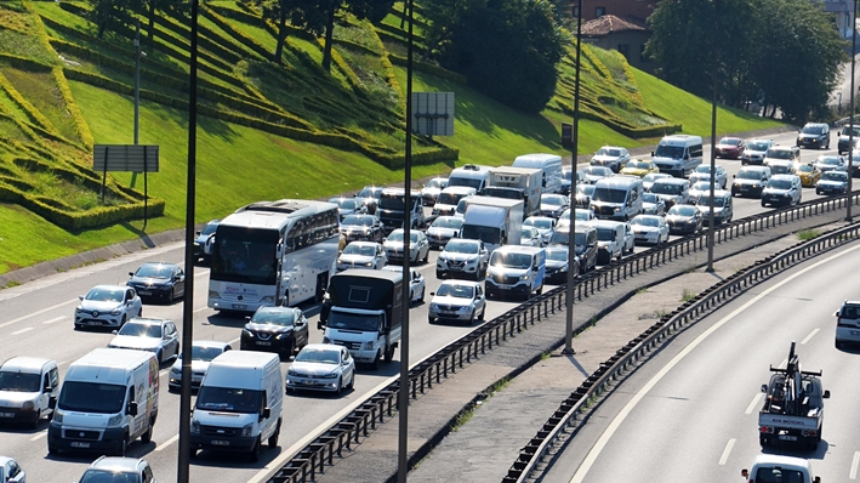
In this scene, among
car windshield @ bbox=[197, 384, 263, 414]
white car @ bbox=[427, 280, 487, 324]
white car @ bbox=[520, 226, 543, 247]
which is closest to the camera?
car windshield @ bbox=[197, 384, 263, 414]

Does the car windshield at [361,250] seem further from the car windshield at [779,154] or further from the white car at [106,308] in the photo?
the car windshield at [779,154]

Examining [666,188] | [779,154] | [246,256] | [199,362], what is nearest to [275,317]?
[246,256]

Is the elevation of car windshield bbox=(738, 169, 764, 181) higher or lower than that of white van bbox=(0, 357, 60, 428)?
higher

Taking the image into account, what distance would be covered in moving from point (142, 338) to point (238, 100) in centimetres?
5556

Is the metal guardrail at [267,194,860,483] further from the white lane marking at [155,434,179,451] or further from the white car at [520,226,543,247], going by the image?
the white car at [520,226,543,247]

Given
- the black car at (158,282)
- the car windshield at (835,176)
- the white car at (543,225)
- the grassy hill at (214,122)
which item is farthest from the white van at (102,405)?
the car windshield at (835,176)

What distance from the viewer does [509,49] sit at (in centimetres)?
13262

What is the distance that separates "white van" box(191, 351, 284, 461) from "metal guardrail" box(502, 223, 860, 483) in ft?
21.0

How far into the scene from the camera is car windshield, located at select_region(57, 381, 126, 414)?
36156 millimetres

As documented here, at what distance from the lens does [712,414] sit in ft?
141

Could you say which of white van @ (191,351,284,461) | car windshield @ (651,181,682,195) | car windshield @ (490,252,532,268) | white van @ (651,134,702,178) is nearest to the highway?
white van @ (191,351,284,461)

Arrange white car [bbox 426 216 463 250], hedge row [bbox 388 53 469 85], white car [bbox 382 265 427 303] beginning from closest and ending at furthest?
white car [bbox 382 265 427 303] → white car [bbox 426 216 463 250] → hedge row [bbox 388 53 469 85]

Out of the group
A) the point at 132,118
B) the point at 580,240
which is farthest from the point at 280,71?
the point at 580,240

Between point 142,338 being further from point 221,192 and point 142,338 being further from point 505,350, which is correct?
point 221,192
